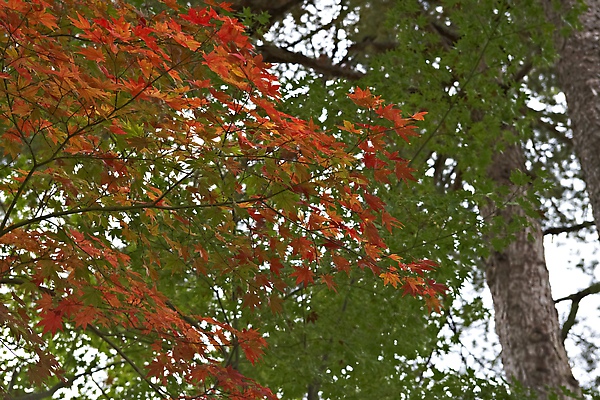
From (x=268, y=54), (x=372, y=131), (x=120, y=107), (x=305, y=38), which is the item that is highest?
(x=305, y=38)

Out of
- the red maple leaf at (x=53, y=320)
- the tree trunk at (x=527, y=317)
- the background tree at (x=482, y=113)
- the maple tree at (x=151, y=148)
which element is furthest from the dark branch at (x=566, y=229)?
the red maple leaf at (x=53, y=320)

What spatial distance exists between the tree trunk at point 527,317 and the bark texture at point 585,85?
1.09 metres

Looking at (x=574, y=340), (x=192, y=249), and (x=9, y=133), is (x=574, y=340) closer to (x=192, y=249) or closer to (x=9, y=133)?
(x=192, y=249)

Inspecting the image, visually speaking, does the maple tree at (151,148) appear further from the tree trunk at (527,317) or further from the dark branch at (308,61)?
the dark branch at (308,61)

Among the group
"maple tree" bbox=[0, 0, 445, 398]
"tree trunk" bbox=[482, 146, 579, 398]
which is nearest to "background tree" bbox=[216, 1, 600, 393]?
"tree trunk" bbox=[482, 146, 579, 398]

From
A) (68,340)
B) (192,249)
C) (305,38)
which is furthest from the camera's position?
(305,38)

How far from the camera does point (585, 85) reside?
6.58 meters

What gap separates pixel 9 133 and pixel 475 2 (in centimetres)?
361

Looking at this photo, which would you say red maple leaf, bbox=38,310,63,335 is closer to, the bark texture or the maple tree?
the maple tree

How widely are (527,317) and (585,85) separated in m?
2.58

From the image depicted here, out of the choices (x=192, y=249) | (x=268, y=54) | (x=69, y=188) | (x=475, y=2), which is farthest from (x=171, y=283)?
(x=268, y=54)

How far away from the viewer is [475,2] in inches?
213

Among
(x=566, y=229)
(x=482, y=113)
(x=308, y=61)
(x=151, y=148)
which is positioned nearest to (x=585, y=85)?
(x=482, y=113)

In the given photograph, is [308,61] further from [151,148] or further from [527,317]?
[151,148]
